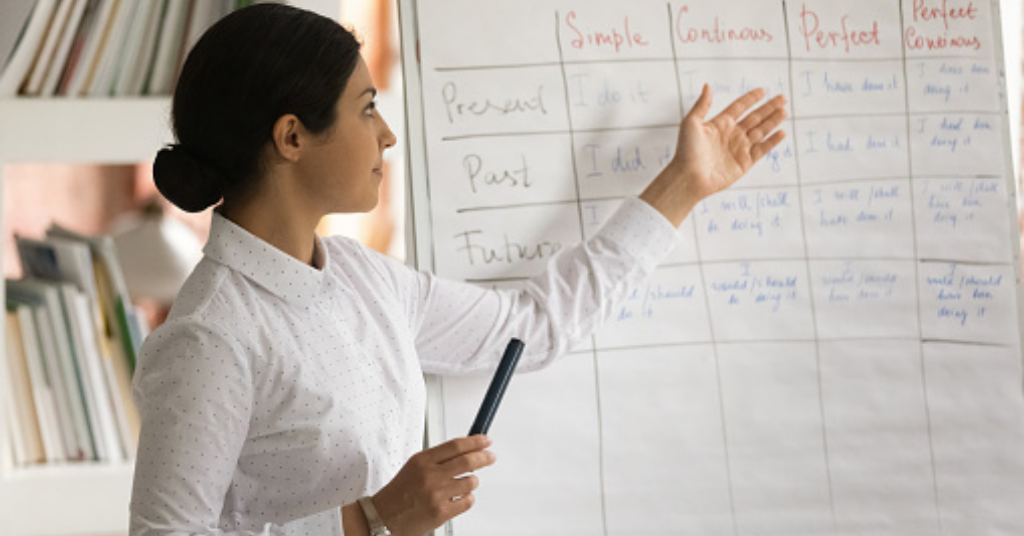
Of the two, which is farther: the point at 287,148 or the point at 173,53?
the point at 173,53

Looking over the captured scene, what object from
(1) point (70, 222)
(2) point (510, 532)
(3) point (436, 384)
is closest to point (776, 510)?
(2) point (510, 532)

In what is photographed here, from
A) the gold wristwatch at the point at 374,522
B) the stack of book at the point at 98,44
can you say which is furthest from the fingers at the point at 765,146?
the stack of book at the point at 98,44

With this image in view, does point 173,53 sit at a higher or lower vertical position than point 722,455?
higher

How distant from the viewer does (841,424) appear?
1.80m

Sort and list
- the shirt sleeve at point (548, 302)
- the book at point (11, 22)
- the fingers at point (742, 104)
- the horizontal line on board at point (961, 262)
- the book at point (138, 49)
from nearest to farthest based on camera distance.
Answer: the shirt sleeve at point (548, 302) < the fingers at point (742, 104) < the horizontal line on board at point (961, 262) < the book at point (11, 22) < the book at point (138, 49)

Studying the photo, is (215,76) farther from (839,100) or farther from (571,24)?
(839,100)

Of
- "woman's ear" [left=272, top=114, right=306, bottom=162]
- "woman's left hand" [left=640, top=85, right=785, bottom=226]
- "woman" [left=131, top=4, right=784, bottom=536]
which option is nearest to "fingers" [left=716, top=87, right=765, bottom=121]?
"woman's left hand" [left=640, top=85, right=785, bottom=226]

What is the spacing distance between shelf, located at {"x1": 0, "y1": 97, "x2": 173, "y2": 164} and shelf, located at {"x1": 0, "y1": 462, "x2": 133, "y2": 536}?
0.57m

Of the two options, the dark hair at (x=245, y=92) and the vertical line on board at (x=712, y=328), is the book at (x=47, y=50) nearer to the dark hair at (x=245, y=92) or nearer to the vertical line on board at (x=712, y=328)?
the dark hair at (x=245, y=92)

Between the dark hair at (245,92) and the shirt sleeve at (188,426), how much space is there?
179mm

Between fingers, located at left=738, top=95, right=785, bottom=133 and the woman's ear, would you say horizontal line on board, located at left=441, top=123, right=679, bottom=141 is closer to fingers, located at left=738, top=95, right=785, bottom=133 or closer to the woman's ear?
fingers, located at left=738, top=95, right=785, bottom=133

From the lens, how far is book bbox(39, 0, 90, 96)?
2080mm

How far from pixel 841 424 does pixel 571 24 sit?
2.33 ft

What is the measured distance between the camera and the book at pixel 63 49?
81.9 inches
